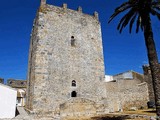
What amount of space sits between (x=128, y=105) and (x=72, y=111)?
9426 mm

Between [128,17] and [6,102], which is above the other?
[128,17]

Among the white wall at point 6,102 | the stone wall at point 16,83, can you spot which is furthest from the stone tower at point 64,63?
the stone wall at point 16,83

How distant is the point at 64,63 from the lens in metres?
18.4

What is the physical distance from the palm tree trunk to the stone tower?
8.53m

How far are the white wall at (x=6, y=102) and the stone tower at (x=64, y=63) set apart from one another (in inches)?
63.7

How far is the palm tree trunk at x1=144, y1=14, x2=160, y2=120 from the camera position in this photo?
1122 cm

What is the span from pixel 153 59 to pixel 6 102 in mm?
12875

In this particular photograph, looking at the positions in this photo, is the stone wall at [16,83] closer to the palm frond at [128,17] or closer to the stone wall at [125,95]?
the stone wall at [125,95]

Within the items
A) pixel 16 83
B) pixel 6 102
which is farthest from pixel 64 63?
pixel 16 83

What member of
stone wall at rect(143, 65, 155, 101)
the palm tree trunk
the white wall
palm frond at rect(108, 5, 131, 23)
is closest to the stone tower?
the white wall

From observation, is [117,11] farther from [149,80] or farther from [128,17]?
[149,80]

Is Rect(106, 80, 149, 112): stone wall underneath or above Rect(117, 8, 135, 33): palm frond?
underneath

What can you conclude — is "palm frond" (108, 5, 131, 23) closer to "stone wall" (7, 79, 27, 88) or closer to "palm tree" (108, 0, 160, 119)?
"palm tree" (108, 0, 160, 119)

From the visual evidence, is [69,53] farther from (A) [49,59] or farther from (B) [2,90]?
(B) [2,90]
